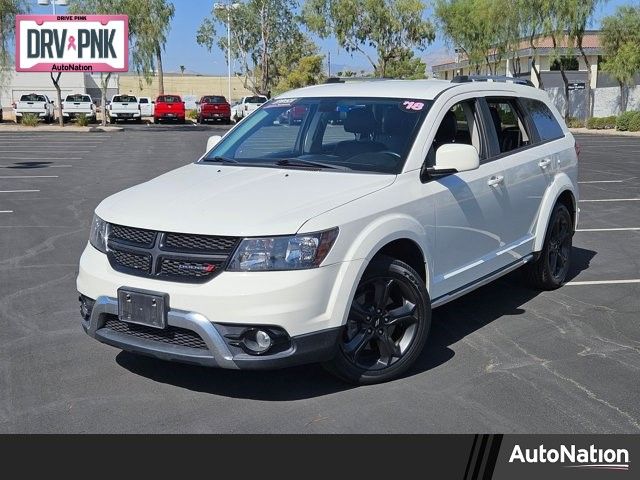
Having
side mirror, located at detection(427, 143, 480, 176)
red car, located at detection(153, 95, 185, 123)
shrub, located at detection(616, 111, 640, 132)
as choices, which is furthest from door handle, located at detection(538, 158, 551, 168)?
red car, located at detection(153, 95, 185, 123)

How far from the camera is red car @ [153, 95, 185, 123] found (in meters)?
48.1

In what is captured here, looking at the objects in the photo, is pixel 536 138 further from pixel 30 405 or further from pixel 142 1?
pixel 142 1

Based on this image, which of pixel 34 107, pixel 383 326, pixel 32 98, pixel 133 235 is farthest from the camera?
pixel 32 98

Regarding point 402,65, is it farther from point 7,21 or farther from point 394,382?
point 394,382

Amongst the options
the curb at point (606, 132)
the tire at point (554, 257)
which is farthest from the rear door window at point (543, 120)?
the curb at point (606, 132)

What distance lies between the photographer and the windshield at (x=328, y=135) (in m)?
5.47

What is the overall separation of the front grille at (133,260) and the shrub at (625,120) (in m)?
37.1

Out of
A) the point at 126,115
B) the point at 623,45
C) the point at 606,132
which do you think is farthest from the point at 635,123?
the point at 126,115

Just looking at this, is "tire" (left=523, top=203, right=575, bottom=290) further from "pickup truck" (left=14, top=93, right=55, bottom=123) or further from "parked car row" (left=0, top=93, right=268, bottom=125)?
"pickup truck" (left=14, top=93, right=55, bottom=123)

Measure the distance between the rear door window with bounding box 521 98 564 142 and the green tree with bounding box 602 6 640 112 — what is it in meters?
37.3

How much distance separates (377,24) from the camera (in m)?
55.2

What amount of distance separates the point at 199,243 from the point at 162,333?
58 centimetres

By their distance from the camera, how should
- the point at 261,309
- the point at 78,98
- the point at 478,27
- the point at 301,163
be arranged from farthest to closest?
the point at 478,27 < the point at 78,98 < the point at 301,163 < the point at 261,309

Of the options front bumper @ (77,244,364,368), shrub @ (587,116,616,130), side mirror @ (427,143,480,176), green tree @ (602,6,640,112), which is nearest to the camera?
front bumper @ (77,244,364,368)
